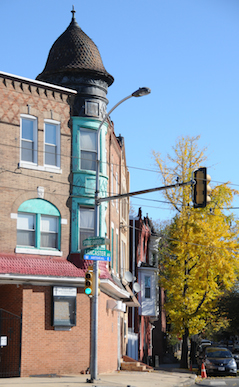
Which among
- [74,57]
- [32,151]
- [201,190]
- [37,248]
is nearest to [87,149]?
[32,151]

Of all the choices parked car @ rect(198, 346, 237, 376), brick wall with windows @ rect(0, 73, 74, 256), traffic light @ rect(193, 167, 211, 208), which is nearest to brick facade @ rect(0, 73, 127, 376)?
brick wall with windows @ rect(0, 73, 74, 256)

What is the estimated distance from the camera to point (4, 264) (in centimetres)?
2141

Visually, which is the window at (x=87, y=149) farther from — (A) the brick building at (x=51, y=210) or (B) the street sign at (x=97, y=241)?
(B) the street sign at (x=97, y=241)

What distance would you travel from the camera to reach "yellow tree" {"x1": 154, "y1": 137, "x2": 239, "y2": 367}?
33.2 m

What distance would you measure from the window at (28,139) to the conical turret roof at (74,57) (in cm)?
323

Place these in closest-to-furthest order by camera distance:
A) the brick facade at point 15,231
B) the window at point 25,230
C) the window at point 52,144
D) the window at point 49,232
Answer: the brick facade at point 15,231, the window at point 25,230, the window at point 49,232, the window at point 52,144

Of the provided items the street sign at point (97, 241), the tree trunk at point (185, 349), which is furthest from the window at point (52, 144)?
the tree trunk at point (185, 349)

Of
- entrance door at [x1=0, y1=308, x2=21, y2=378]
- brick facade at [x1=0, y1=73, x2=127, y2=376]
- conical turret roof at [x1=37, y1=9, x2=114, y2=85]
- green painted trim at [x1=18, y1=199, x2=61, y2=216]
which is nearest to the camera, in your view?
entrance door at [x1=0, y1=308, x2=21, y2=378]

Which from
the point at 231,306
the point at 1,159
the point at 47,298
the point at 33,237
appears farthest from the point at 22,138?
the point at 231,306

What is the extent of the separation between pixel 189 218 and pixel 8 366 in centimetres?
1582

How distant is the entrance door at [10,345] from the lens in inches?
845

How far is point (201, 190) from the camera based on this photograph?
16.3m

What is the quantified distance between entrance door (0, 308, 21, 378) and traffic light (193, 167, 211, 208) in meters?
9.34

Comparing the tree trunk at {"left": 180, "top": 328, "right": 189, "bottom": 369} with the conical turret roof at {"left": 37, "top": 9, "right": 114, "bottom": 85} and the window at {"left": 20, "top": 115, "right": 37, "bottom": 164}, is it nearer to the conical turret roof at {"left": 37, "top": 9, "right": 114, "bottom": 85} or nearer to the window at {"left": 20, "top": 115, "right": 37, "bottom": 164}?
the conical turret roof at {"left": 37, "top": 9, "right": 114, "bottom": 85}
